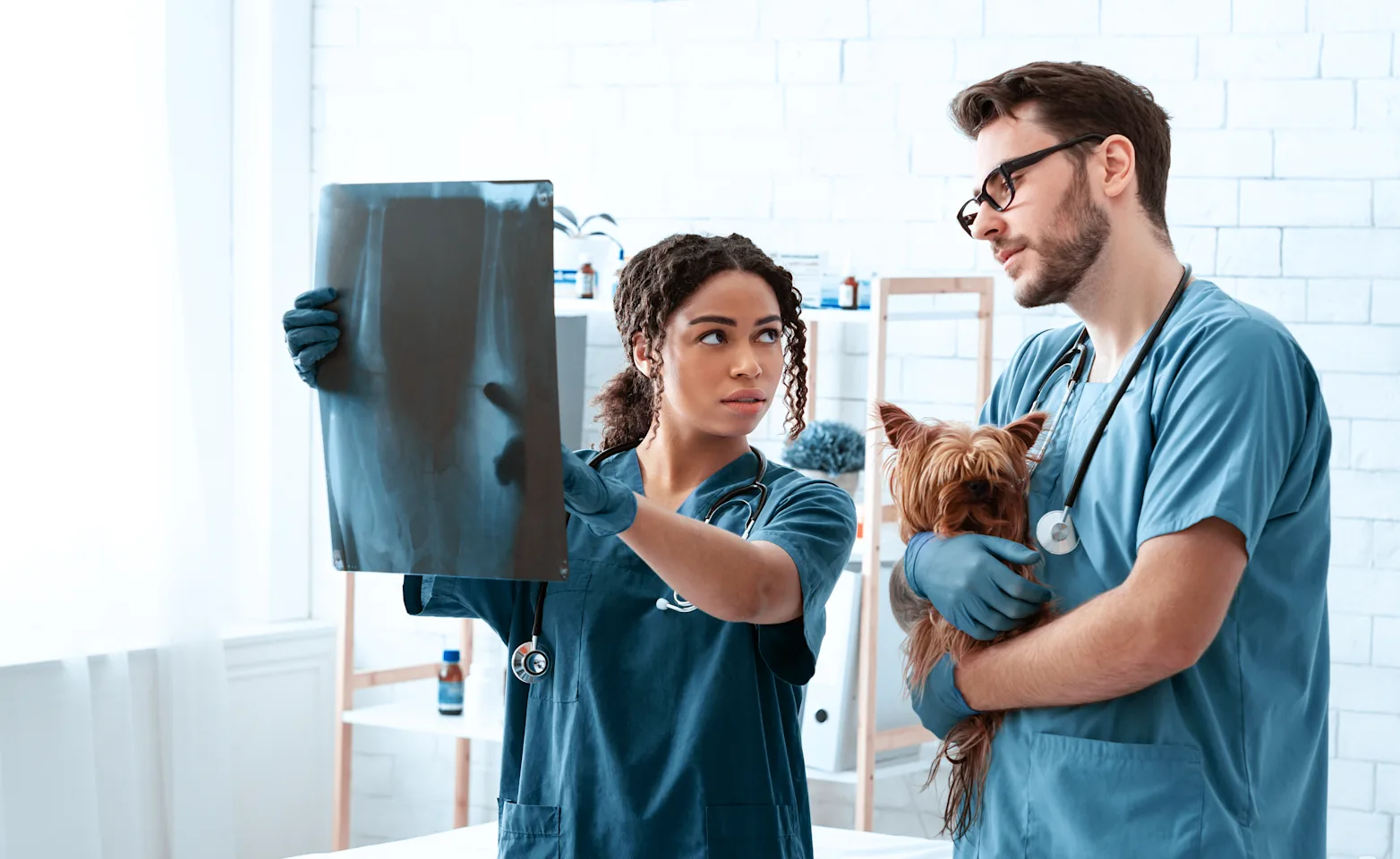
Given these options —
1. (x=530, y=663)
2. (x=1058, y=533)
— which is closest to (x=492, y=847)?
(x=530, y=663)

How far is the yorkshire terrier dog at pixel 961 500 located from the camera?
1.44 metres

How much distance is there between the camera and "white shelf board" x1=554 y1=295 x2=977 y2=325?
3.03 metres

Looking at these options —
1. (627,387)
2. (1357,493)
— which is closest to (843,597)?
(1357,493)

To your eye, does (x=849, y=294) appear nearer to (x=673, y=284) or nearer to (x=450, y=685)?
(x=450, y=685)

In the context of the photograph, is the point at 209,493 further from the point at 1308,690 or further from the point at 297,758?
the point at 1308,690

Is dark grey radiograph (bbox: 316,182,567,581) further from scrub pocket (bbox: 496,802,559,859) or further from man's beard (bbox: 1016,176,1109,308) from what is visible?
man's beard (bbox: 1016,176,1109,308)

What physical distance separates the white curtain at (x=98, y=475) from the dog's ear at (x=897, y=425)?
2.40 m

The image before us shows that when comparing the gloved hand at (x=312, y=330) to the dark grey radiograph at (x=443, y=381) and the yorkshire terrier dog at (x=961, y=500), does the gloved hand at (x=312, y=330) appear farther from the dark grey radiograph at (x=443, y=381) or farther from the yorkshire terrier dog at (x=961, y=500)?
the yorkshire terrier dog at (x=961, y=500)

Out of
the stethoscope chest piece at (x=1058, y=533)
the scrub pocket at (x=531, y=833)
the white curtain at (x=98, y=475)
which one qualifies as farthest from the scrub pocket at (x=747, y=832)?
the white curtain at (x=98, y=475)

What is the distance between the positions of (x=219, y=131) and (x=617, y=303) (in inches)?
104

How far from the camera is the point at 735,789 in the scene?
1479mm

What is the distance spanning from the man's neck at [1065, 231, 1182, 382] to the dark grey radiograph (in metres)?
0.56

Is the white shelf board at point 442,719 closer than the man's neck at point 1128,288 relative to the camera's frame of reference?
No

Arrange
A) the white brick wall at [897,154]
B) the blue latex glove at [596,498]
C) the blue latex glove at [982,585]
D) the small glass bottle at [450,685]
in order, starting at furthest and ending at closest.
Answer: the small glass bottle at [450,685], the white brick wall at [897,154], the blue latex glove at [982,585], the blue latex glove at [596,498]
